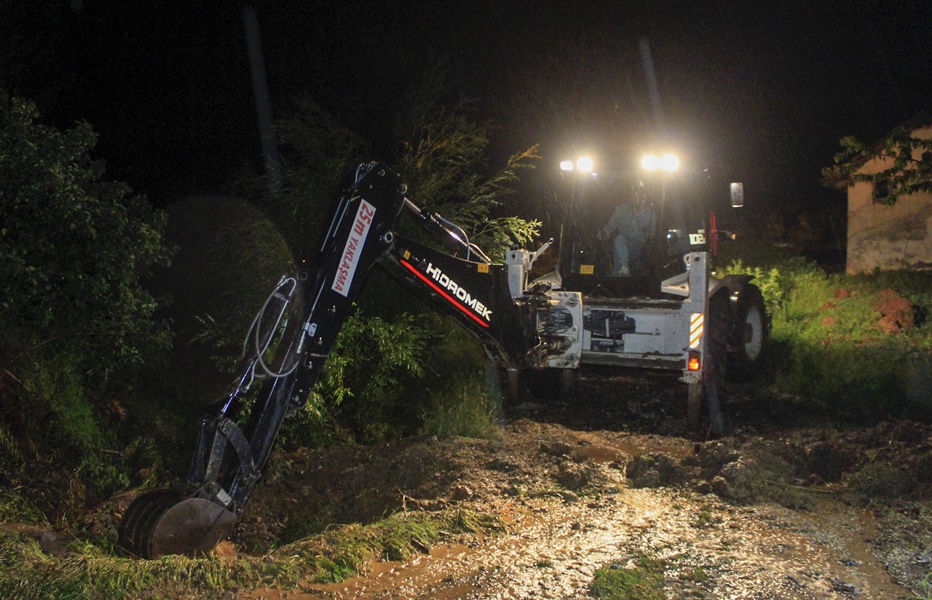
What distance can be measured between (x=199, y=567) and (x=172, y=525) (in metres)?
0.31

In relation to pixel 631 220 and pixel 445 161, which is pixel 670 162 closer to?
pixel 631 220

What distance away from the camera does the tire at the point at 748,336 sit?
36.0ft

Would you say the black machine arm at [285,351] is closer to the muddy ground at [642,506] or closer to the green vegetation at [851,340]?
the muddy ground at [642,506]

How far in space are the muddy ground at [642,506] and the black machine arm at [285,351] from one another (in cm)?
68

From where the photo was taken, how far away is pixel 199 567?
15.4ft

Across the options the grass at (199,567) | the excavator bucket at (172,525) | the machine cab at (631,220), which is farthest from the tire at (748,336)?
the excavator bucket at (172,525)

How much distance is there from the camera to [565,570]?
5.20 meters

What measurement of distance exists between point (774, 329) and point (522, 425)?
714 centimetres

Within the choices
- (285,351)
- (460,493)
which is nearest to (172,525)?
(285,351)

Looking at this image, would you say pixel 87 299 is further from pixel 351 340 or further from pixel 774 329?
pixel 774 329

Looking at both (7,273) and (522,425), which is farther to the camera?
(522,425)

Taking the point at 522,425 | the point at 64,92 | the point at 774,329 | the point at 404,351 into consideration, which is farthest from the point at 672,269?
the point at 64,92

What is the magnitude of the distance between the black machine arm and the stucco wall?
18.7m

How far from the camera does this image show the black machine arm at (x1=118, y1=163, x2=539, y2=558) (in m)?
4.93
